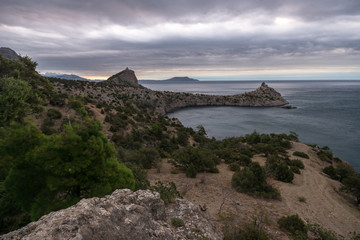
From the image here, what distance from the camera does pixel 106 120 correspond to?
27.0m

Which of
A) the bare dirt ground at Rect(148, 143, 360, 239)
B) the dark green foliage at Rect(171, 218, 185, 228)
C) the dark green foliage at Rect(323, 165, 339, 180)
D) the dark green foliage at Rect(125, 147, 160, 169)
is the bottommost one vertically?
the dark green foliage at Rect(323, 165, 339, 180)

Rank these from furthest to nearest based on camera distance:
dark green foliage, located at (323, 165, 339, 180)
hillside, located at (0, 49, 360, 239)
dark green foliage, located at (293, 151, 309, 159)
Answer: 1. dark green foliage, located at (293, 151, 309, 159)
2. dark green foliage, located at (323, 165, 339, 180)
3. hillside, located at (0, 49, 360, 239)

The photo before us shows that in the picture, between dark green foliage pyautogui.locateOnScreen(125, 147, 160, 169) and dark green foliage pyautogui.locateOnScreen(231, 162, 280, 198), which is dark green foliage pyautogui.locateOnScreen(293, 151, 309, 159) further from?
dark green foliage pyautogui.locateOnScreen(125, 147, 160, 169)

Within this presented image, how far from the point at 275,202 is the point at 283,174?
473 cm

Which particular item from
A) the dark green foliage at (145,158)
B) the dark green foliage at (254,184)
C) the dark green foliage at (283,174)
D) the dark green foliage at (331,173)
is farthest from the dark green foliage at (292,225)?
the dark green foliage at (331,173)

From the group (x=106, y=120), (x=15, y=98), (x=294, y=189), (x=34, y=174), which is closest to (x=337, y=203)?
(x=294, y=189)

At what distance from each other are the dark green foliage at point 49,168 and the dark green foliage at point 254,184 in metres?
9.68

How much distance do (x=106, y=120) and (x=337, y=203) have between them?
26.2 metres

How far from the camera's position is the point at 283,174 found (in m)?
15.8

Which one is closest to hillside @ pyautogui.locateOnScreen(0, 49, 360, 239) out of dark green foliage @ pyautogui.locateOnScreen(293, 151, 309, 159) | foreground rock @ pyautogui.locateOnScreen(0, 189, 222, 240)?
foreground rock @ pyautogui.locateOnScreen(0, 189, 222, 240)

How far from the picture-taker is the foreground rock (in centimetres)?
364

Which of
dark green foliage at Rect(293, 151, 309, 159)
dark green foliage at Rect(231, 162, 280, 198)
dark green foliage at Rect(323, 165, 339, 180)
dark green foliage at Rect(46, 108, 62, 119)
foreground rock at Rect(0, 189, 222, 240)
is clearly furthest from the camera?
dark green foliage at Rect(293, 151, 309, 159)

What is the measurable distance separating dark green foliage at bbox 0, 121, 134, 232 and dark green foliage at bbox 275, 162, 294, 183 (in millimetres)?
14320

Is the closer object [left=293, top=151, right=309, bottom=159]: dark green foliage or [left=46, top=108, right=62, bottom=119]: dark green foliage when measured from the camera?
[left=46, top=108, right=62, bottom=119]: dark green foliage
